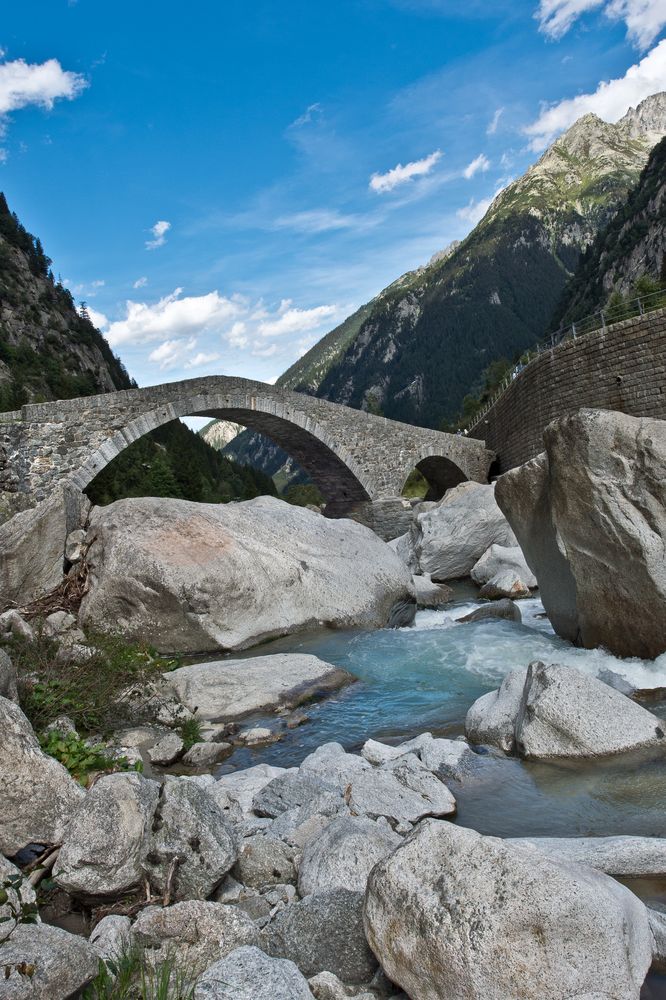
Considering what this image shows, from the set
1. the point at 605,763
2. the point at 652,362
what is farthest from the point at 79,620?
the point at 652,362

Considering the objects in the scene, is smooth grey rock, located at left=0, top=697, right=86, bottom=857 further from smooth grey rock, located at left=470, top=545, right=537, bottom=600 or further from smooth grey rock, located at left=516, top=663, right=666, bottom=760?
smooth grey rock, located at left=470, top=545, right=537, bottom=600

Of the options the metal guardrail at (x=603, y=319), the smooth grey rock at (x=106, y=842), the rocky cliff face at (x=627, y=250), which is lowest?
the smooth grey rock at (x=106, y=842)

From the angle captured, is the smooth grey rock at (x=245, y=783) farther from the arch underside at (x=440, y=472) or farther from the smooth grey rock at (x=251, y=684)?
the arch underside at (x=440, y=472)

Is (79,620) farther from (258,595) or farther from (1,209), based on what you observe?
(1,209)

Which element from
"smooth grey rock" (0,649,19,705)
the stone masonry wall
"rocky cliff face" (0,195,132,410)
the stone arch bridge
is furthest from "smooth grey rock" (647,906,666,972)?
"rocky cliff face" (0,195,132,410)

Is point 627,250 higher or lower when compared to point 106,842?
higher

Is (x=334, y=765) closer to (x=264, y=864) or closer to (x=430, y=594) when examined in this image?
(x=264, y=864)

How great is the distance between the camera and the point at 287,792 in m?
4.20

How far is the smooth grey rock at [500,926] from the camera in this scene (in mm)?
2166

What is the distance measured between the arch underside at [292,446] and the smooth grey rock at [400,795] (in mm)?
14263


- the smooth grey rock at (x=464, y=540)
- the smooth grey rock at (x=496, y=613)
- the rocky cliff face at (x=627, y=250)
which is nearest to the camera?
the smooth grey rock at (x=496, y=613)

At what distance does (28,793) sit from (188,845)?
0.88 metres

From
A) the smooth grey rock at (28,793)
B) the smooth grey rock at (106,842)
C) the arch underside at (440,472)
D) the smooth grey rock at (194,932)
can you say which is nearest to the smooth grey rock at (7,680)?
the smooth grey rock at (28,793)


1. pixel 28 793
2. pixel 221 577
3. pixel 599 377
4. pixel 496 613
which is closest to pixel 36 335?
pixel 599 377
